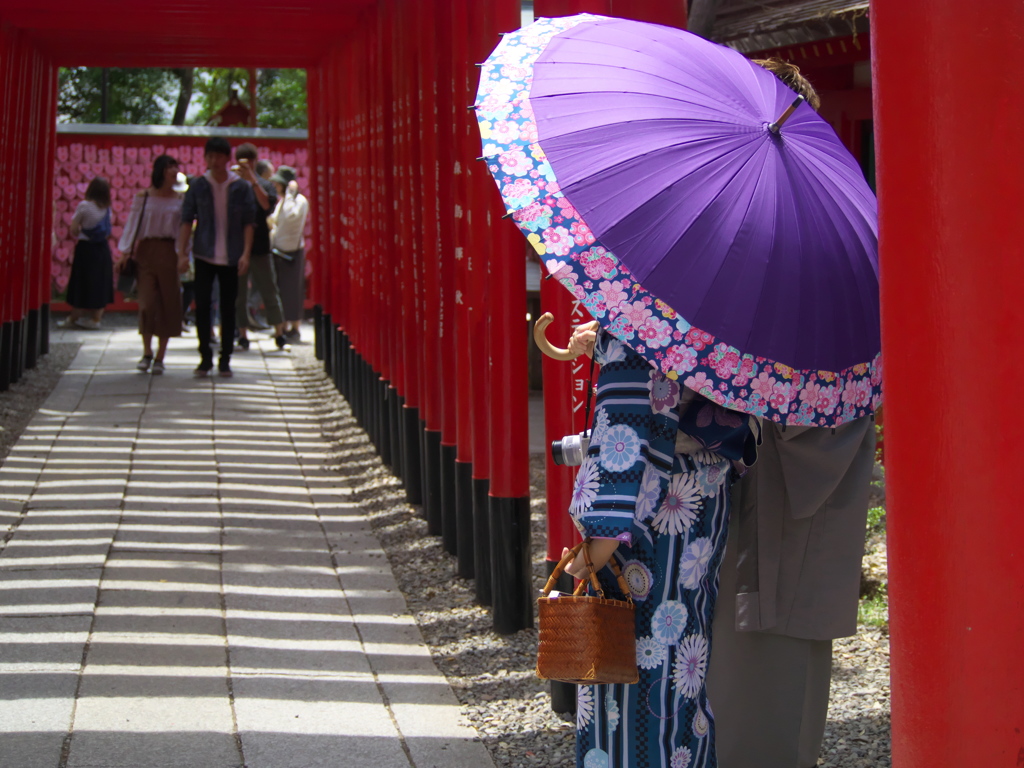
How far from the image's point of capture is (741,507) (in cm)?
285

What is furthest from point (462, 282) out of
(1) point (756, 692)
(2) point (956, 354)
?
(2) point (956, 354)

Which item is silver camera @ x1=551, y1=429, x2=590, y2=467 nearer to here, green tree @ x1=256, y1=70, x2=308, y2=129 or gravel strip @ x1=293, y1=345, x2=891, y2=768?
gravel strip @ x1=293, y1=345, x2=891, y2=768

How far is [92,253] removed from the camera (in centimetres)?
1320

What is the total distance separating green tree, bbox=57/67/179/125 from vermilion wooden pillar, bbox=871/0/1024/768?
82.6 feet

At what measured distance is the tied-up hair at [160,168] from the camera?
32.1 ft

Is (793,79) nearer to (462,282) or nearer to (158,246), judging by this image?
(462,282)

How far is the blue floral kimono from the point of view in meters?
2.25

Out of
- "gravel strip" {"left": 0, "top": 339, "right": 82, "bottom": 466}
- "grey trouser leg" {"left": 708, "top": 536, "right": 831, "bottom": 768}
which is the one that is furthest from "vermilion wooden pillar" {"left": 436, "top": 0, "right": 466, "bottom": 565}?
"gravel strip" {"left": 0, "top": 339, "right": 82, "bottom": 466}

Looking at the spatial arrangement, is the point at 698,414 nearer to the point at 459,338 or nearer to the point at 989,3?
the point at 989,3

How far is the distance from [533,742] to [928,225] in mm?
2320

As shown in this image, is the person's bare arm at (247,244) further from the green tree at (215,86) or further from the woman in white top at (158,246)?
the green tree at (215,86)

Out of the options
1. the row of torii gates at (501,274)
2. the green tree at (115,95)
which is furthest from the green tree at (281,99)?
the row of torii gates at (501,274)

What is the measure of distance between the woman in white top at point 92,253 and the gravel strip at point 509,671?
8.18 meters

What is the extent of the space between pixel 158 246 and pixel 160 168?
672 mm
